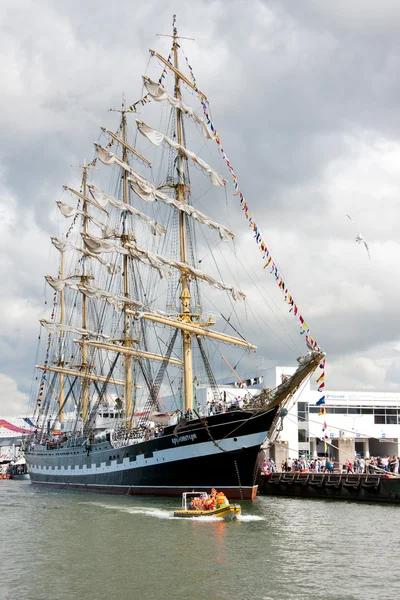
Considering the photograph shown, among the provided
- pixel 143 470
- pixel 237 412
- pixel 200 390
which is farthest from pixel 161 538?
pixel 200 390

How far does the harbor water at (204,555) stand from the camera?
20469mm

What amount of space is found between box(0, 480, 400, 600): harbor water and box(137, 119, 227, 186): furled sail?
2678cm

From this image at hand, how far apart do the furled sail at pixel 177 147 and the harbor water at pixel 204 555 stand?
26782 millimetres

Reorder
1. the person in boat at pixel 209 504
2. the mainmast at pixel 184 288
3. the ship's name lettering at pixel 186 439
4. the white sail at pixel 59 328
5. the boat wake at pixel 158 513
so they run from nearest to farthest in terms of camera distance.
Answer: the boat wake at pixel 158 513
the person in boat at pixel 209 504
the ship's name lettering at pixel 186 439
the mainmast at pixel 184 288
the white sail at pixel 59 328

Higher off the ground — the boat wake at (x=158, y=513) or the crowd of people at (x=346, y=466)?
the crowd of people at (x=346, y=466)

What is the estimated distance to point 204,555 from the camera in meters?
24.9

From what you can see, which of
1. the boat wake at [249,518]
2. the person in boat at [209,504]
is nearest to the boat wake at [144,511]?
the person in boat at [209,504]

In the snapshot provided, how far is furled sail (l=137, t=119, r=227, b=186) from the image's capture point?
179 ft

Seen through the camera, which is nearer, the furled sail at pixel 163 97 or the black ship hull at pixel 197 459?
the black ship hull at pixel 197 459

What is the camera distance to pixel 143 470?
156 ft

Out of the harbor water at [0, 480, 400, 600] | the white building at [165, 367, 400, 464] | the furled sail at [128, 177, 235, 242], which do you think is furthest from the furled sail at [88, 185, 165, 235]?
the harbor water at [0, 480, 400, 600]

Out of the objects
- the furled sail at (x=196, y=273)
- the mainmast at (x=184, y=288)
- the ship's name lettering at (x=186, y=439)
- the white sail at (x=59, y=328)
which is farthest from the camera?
the white sail at (x=59, y=328)

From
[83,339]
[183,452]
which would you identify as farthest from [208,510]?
[83,339]

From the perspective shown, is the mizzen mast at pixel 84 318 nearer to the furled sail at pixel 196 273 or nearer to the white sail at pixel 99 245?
the white sail at pixel 99 245
